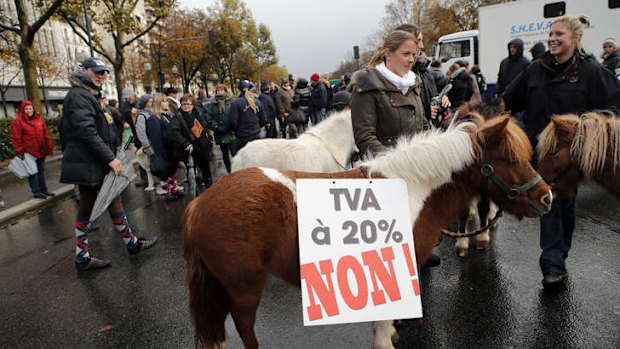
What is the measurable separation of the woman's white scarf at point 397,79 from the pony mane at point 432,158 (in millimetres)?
670

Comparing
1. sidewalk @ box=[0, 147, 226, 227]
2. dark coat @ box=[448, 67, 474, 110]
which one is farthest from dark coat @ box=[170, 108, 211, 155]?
dark coat @ box=[448, 67, 474, 110]

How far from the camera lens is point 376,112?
8.95 ft

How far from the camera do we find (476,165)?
211cm

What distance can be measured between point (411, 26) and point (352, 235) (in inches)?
99.0

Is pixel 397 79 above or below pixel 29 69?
below

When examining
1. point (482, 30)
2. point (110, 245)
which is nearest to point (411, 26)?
point (110, 245)

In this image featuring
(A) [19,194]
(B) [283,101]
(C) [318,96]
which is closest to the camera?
(A) [19,194]

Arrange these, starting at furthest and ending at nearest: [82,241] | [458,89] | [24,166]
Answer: [24,166], [458,89], [82,241]

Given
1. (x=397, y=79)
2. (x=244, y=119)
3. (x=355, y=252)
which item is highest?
(x=397, y=79)

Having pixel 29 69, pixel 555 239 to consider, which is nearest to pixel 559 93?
pixel 555 239

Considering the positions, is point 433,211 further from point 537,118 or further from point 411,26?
point 411,26

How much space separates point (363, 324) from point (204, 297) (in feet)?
4.76

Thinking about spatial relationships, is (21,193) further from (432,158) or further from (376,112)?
(432,158)

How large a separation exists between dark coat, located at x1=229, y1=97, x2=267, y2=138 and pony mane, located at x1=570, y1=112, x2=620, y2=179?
5.70 m
